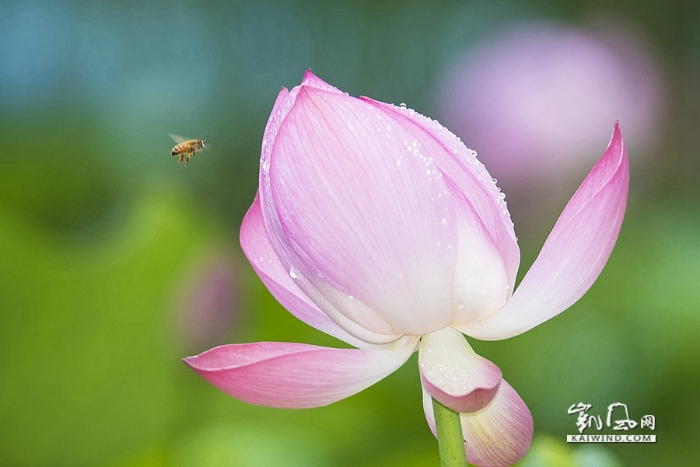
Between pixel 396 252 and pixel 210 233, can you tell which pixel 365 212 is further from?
pixel 210 233

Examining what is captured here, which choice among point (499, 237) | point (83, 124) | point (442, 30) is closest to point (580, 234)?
point (499, 237)

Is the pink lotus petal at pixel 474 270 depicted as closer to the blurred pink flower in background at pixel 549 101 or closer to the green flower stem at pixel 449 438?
the green flower stem at pixel 449 438

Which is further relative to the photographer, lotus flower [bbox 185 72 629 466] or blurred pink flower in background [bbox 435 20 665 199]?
blurred pink flower in background [bbox 435 20 665 199]
